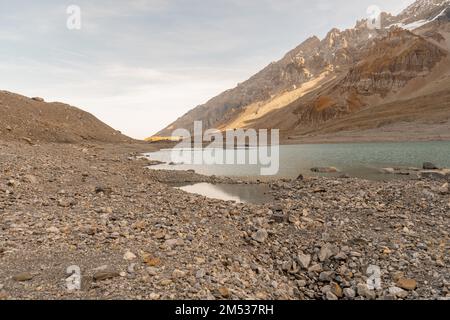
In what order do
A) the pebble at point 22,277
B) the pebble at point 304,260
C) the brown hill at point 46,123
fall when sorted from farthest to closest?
the brown hill at point 46,123 → the pebble at point 304,260 → the pebble at point 22,277

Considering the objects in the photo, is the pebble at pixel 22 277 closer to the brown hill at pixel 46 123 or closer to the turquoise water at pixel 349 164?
the turquoise water at pixel 349 164

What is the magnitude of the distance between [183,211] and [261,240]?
4303mm

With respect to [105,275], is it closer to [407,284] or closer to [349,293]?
[349,293]

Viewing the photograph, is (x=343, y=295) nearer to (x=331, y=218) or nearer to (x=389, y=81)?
(x=331, y=218)

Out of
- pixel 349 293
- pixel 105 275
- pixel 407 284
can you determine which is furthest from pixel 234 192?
pixel 105 275

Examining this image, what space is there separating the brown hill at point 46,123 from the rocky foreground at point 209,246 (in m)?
36.6

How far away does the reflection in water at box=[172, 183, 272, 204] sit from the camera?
23.0 meters

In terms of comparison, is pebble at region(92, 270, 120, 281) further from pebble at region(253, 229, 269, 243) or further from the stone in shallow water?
the stone in shallow water

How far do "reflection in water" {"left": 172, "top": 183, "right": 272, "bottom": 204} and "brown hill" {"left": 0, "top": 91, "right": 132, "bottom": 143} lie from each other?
29.9 meters

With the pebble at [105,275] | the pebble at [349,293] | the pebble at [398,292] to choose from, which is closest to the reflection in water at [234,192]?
the pebble at [349,293]

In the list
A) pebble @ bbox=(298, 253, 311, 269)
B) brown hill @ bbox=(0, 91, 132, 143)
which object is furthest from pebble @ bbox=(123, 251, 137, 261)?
brown hill @ bbox=(0, 91, 132, 143)

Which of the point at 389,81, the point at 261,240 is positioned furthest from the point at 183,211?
the point at 389,81

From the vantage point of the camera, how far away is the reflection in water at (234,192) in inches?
906
